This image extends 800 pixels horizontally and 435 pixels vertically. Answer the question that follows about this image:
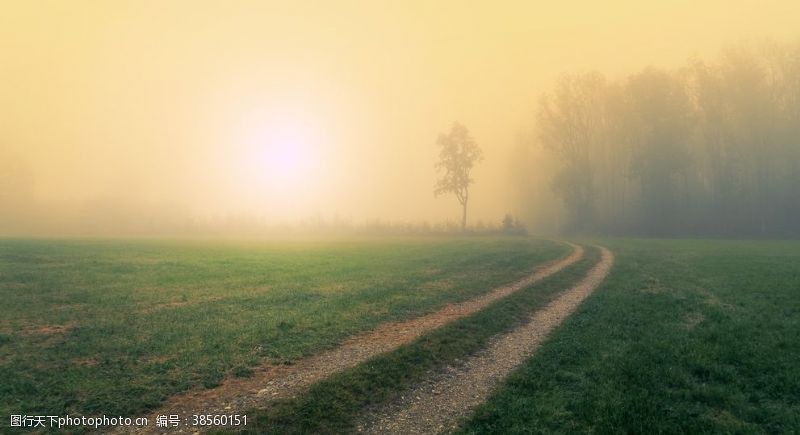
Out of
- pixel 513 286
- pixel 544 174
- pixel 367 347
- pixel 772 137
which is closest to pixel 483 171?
pixel 544 174

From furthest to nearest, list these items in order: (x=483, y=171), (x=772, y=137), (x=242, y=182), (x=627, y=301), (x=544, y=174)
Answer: (x=242, y=182)
(x=483, y=171)
(x=544, y=174)
(x=772, y=137)
(x=627, y=301)

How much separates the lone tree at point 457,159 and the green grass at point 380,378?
62145 millimetres

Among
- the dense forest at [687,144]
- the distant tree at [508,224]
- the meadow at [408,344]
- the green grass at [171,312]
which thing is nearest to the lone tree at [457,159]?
the distant tree at [508,224]

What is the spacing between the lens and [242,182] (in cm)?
17275

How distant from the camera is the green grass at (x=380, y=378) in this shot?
28.2ft

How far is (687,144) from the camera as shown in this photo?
258ft

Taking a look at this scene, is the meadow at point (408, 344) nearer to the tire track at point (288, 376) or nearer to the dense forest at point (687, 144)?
the tire track at point (288, 376)

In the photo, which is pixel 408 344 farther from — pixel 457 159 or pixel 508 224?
pixel 457 159

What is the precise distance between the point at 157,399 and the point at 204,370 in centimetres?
181

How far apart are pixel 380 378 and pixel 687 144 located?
89.8 m

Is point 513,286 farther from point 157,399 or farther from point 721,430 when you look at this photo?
point 157,399

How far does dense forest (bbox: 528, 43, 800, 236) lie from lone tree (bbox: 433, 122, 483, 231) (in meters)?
17.0

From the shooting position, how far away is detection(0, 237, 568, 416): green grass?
10500 millimetres

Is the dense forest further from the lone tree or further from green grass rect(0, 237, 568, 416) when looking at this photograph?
green grass rect(0, 237, 568, 416)
